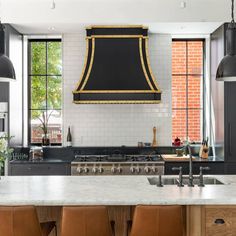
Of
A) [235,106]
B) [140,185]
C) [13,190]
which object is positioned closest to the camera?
[13,190]

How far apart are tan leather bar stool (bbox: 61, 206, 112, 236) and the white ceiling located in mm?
3829

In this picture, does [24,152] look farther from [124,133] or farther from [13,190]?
[13,190]

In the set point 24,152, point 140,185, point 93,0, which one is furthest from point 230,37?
point 24,152

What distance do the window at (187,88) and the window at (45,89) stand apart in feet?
6.77

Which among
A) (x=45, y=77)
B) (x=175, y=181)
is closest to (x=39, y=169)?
(x=45, y=77)

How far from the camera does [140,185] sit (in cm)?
361

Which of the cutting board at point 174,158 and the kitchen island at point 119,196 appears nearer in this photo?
the kitchen island at point 119,196

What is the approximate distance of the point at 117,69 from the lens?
623 cm

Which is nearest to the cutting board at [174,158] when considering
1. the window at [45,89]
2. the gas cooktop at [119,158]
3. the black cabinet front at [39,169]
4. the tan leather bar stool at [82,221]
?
the gas cooktop at [119,158]

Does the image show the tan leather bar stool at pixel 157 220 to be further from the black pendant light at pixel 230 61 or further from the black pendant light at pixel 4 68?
the black pendant light at pixel 4 68

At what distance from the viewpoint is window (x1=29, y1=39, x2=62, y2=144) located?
691cm

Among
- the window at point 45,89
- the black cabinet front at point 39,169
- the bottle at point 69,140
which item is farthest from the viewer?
the window at point 45,89

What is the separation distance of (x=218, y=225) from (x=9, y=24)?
14.7ft

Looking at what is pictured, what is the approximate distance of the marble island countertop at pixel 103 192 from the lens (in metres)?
2.98
